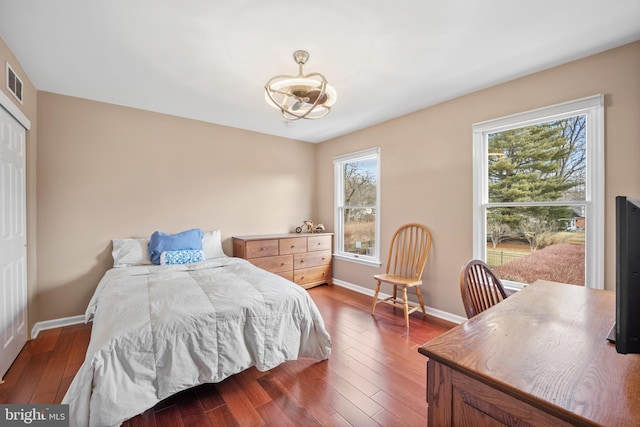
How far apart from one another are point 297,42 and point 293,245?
2698mm

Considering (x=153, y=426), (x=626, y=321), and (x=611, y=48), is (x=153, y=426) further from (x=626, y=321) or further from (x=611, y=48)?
(x=611, y=48)

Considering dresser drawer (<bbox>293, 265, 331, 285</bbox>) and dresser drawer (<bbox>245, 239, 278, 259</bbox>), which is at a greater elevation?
dresser drawer (<bbox>245, 239, 278, 259</bbox>)

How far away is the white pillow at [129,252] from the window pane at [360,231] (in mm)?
2748

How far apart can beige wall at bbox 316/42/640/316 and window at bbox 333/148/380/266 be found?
13cm

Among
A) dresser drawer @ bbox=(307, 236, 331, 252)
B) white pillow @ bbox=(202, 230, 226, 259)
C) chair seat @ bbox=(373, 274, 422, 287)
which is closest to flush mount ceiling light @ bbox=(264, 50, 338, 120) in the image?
chair seat @ bbox=(373, 274, 422, 287)

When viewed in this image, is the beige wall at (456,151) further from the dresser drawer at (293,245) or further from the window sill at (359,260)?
the dresser drawer at (293,245)

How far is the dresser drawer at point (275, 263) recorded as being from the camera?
148 inches

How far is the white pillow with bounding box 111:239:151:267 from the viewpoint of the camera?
116 inches

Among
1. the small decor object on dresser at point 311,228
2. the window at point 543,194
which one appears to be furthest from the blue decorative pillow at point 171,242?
the window at point 543,194

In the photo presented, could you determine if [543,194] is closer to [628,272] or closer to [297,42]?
[628,272]

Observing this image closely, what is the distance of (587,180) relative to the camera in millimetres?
2188

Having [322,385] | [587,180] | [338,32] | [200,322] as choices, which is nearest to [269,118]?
[338,32]

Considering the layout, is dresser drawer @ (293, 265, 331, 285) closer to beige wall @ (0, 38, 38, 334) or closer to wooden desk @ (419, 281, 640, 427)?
beige wall @ (0, 38, 38, 334)

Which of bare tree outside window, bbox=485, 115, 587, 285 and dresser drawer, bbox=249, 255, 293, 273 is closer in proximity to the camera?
bare tree outside window, bbox=485, 115, 587, 285
